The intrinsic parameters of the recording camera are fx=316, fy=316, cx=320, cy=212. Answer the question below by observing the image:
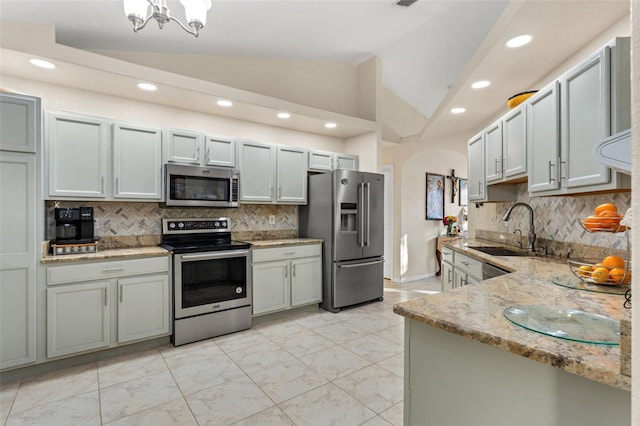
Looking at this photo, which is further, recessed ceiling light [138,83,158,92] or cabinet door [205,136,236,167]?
cabinet door [205,136,236,167]

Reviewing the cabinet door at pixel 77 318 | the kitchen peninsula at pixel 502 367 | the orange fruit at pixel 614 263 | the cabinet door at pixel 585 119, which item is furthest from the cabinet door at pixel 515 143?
the cabinet door at pixel 77 318

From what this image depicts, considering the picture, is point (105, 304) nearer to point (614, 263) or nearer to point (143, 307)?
point (143, 307)

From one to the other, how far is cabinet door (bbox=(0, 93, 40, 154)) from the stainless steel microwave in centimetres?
102

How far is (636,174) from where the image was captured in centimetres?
45

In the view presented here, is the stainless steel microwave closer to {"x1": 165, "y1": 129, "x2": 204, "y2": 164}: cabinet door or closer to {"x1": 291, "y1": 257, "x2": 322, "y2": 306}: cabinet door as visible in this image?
{"x1": 165, "y1": 129, "x2": 204, "y2": 164}: cabinet door

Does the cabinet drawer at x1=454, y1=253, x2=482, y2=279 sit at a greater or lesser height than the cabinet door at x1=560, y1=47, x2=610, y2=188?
lesser

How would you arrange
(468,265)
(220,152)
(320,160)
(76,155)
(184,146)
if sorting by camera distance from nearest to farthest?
(76,155) < (468,265) < (184,146) < (220,152) < (320,160)

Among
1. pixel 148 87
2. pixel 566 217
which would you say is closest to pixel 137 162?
pixel 148 87

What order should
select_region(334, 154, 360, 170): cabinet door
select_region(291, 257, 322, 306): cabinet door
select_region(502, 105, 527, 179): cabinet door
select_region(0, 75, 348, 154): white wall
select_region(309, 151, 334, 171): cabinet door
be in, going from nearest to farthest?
select_region(502, 105, 527, 179): cabinet door, select_region(0, 75, 348, 154): white wall, select_region(291, 257, 322, 306): cabinet door, select_region(309, 151, 334, 171): cabinet door, select_region(334, 154, 360, 170): cabinet door

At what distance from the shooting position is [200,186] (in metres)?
3.35

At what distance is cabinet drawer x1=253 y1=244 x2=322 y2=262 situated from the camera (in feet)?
11.6

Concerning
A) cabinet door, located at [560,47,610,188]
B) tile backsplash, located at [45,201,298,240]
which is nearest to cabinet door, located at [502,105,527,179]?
cabinet door, located at [560,47,610,188]

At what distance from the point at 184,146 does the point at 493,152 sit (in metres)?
3.15

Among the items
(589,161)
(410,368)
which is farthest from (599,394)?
(589,161)
